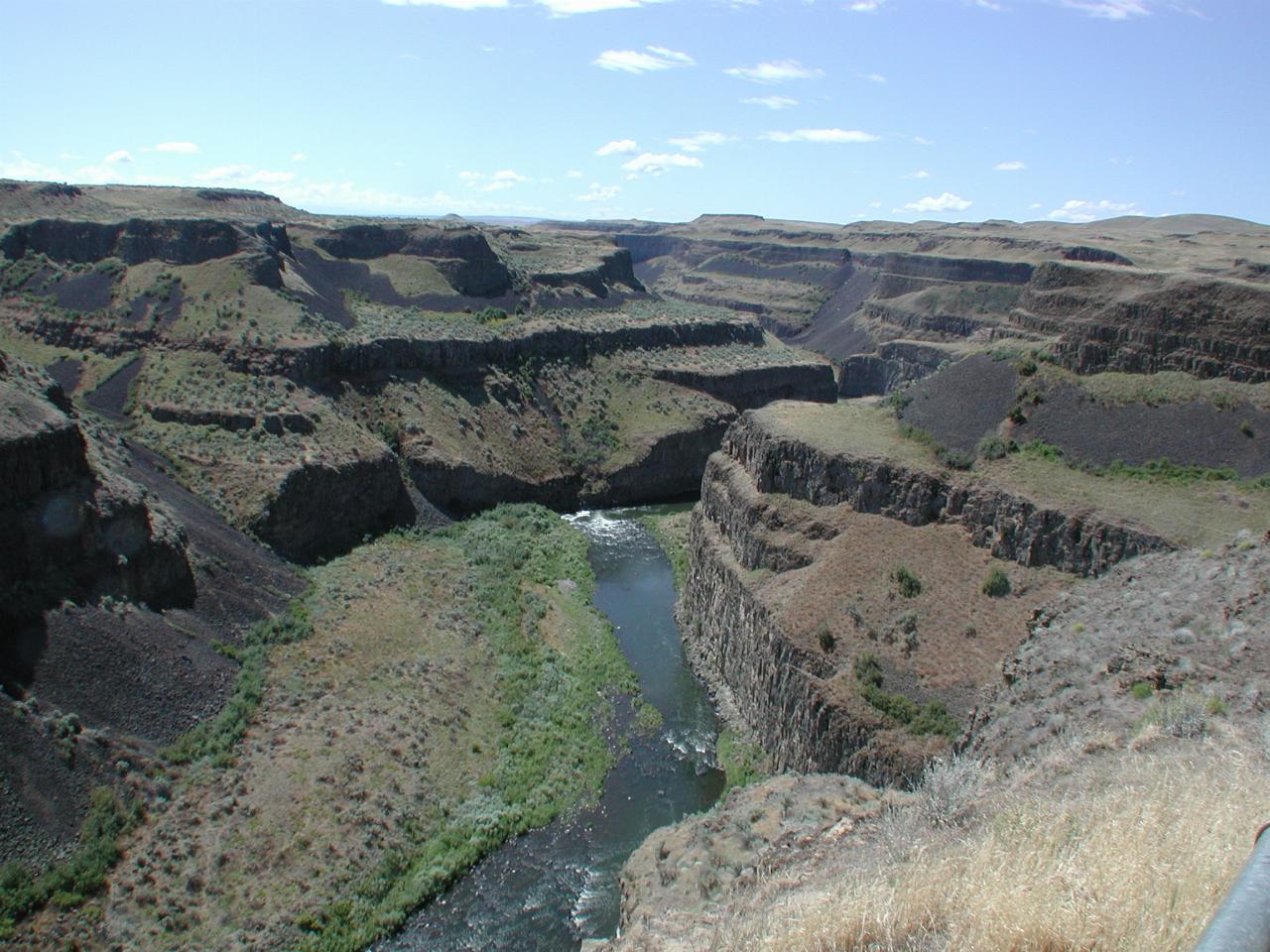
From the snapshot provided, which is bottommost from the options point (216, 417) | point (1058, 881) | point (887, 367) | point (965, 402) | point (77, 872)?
point (77, 872)

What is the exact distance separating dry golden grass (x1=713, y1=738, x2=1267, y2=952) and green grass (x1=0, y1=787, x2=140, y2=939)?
20.8 meters

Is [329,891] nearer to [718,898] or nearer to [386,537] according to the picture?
[718,898]

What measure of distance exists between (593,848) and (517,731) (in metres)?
7.31

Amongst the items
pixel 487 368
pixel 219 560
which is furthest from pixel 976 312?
pixel 219 560

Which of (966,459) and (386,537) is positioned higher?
(966,459)

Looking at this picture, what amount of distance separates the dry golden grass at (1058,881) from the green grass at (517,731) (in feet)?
58.8

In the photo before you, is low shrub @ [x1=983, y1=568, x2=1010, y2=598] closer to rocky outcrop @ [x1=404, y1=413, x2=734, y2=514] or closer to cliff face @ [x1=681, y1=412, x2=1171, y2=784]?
cliff face @ [x1=681, y1=412, x2=1171, y2=784]

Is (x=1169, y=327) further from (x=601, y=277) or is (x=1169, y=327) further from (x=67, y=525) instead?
(x=601, y=277)

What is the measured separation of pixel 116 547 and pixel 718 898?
28690 millimetres

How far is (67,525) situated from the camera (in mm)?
35281

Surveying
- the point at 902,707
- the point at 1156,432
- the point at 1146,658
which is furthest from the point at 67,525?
the point at 1156,432

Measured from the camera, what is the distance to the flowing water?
28516mm

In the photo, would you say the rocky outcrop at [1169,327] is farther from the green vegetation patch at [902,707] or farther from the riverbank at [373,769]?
the riverbank at [373,769]

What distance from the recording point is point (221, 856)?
1129 inches
